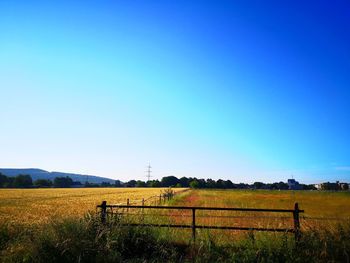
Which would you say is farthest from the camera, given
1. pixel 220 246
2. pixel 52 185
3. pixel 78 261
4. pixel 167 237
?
pixel 52 185

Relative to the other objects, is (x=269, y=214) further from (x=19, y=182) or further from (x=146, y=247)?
(x=19, y=182)

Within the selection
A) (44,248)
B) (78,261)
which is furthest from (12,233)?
(78,261)

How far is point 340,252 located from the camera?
25.7 ft

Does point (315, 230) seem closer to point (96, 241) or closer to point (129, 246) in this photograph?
point (129, 246)

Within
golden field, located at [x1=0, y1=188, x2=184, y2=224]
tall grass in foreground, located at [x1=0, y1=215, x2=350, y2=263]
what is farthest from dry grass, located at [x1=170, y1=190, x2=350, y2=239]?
golden field, located at [x1=0, y1=188, x2=184, y2=224]

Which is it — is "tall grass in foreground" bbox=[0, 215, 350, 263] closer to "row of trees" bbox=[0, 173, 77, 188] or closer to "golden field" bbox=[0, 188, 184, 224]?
"golden field" bbox=[0, 188, 184, 224]

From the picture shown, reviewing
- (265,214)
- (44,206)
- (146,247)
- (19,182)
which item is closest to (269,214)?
(265,214)

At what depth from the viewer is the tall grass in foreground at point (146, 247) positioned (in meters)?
7.66

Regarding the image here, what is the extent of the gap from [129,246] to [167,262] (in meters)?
1.85

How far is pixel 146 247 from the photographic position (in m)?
9.41

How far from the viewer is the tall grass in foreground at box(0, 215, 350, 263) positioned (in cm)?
766

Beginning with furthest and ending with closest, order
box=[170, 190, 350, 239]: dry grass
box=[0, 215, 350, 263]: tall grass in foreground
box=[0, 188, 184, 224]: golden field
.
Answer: box=[0, 188, 184, 224]: golden field
box=[170, 190, 350, 239]: dry grass
box=[0, 215, 350, 263]: tall grass in foreground

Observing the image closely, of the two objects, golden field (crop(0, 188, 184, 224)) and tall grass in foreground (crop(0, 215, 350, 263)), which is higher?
tall grass in foreground (crop(0, 215, 350, 263))

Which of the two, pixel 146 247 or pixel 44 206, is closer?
pixel 146 247
